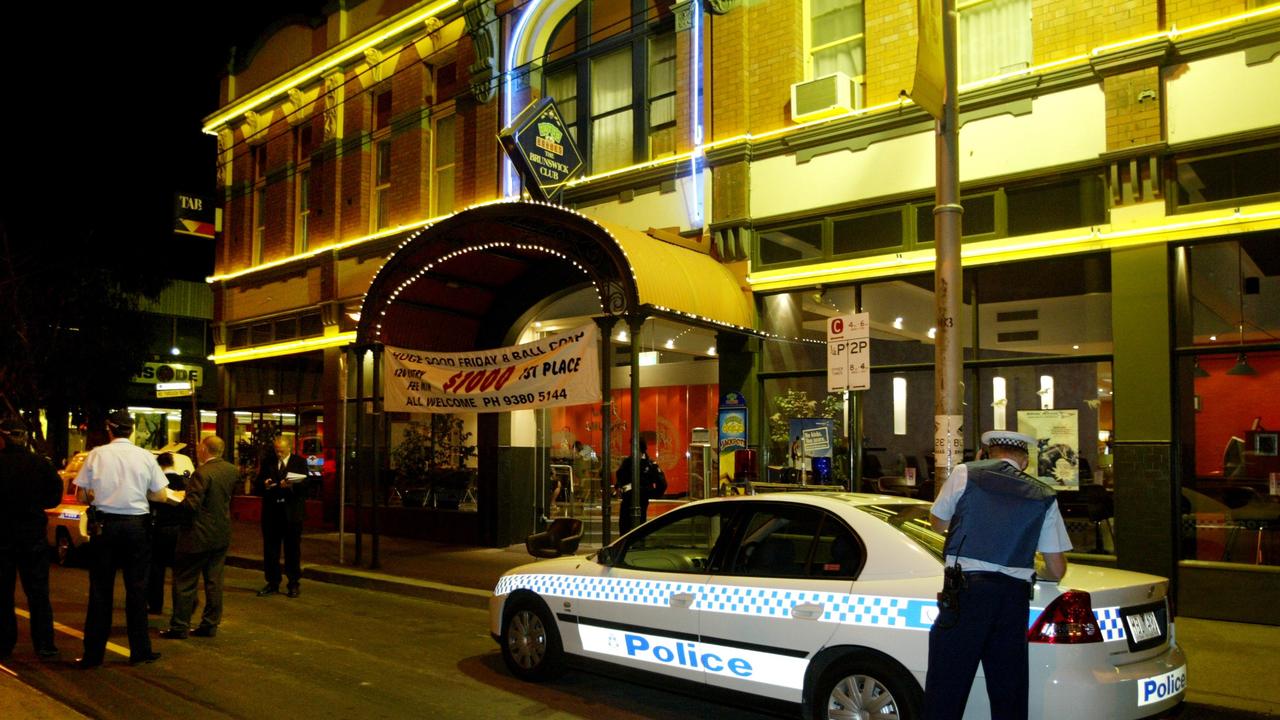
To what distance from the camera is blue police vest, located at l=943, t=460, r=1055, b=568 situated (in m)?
5.00

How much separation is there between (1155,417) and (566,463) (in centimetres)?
1044

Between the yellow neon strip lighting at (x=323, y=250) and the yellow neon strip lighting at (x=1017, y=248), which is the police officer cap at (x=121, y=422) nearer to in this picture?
the yellow neon strip lighting at (x=1017, y=248)

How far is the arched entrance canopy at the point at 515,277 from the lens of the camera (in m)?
11.6

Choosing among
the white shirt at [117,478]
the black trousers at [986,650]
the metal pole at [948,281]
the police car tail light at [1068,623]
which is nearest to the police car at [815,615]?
the police car tail light at [1068,623]

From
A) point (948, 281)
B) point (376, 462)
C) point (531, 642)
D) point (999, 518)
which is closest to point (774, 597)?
point (999, 518)

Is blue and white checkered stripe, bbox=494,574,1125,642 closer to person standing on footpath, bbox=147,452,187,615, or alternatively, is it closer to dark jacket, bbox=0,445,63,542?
dark jacket, bbox=0,445,63,542

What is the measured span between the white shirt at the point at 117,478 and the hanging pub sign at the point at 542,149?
755 cm

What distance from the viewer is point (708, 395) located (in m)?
18.4

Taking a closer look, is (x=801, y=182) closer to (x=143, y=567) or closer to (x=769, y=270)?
(x=769, y=270)

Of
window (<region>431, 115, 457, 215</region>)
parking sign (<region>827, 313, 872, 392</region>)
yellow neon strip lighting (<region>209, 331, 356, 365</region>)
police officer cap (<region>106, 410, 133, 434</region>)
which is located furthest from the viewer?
yellow neon strip lighting (<region>209, 331, 356, 365</region>)

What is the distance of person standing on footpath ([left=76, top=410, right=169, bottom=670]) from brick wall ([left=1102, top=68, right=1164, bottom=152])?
9919 mm

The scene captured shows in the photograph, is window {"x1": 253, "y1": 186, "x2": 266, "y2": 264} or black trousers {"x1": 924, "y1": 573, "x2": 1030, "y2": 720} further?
window {"x1": 253, "y1": 186, "x2": 266, "y2": 264}

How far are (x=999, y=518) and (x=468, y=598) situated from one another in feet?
25.4

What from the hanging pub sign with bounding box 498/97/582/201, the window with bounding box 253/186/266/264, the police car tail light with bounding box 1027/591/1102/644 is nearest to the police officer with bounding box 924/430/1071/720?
the police car tail light with bounding box 1027/591/1102/644
